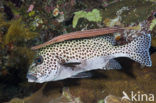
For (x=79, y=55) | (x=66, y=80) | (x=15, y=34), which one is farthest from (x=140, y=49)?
(x=15, y=34)

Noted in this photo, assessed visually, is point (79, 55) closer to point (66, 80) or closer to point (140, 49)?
point (66, 80)

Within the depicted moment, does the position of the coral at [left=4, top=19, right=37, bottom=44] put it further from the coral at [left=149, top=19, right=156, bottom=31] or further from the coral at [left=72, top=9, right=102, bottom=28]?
the coral at [left=149, top=19, right=156, bottom=31]

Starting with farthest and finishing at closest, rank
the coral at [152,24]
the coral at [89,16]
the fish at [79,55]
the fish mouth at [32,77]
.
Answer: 1. the coral at [89,16]
2. the coral at [152,24]
3. the fish at [79,55]
4. the fish mouth at [32,77]

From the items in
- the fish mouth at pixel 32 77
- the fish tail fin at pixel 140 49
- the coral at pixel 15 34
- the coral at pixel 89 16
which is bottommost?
the fish mouth at pixel 32 77

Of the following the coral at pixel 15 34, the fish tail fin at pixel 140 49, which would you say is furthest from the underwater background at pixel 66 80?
the fish tail fin at pixel 140 49

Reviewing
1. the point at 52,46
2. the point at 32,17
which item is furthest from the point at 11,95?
the point at 32,17

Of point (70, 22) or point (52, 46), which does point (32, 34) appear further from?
point (70, 22)

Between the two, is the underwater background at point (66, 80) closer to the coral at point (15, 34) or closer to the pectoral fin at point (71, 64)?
the coral at point (15, 34)
